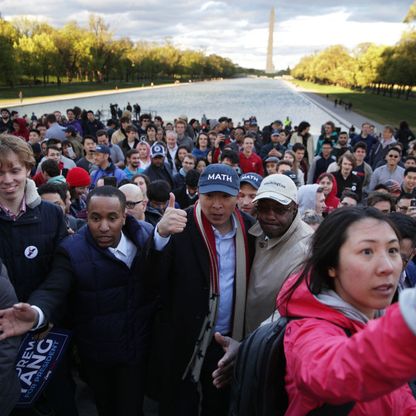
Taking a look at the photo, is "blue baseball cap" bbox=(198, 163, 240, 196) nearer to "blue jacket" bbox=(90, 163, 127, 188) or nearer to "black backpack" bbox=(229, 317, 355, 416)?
"black backpack" bbox=(229, 317, 355, 416)

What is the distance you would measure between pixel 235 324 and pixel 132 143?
7.43 meters

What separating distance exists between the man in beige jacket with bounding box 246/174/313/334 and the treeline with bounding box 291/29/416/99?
37978mm

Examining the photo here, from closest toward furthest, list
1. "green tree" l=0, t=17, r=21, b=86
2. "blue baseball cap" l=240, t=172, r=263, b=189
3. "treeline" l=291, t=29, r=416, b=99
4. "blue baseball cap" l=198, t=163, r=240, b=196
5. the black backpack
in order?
the black backpack → "blue baseball cap" l=198, t=163, r=240, b=196 → "blue baseball cap" l=240, t=172, r=263, b=189 → "treeline" l=291, t=29, r=416, b=99 → "green tree" l=0, t=17, r=21, b=86

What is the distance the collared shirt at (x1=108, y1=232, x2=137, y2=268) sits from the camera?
2.71 meters

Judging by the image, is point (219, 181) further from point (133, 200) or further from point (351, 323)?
point (133, 200)

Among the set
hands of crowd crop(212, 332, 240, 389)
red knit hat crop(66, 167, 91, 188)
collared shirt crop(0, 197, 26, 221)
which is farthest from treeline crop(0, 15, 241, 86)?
hands of crowd crop(212, 332, 240, 389)

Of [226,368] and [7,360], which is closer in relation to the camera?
[7,360]

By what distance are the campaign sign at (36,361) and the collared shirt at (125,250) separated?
22.5 inches

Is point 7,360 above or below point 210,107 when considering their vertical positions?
above

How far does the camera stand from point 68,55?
226 feet

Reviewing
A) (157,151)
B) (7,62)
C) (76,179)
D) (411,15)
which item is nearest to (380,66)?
(411,15)

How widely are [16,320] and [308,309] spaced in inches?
57.8

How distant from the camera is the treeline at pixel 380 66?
38550 mm

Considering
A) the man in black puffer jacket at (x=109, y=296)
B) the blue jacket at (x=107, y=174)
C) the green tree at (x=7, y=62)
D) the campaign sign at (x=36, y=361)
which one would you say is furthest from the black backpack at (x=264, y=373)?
the green tree at (x=7, y=62)
